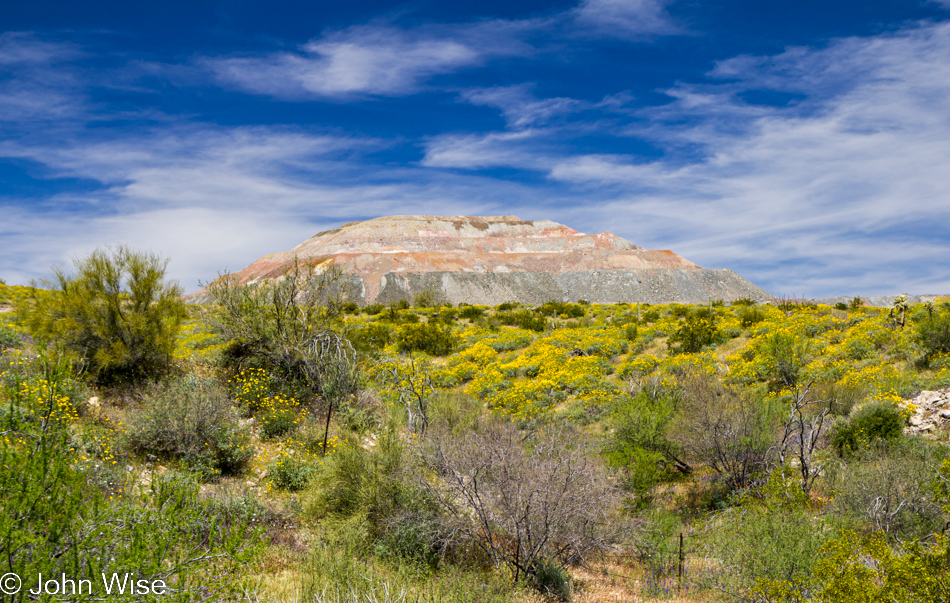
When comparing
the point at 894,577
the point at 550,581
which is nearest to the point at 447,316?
the point at 550,581

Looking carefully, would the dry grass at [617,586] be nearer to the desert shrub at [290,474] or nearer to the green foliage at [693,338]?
the desert shrub at [290,474]

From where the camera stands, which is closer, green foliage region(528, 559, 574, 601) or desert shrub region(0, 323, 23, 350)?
green foliage region(528, 559, 574, 601)

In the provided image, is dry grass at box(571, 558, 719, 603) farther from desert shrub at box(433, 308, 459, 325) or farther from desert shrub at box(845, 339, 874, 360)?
desert shrub at box(433, 308, 459, 325)

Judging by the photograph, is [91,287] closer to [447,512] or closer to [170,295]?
[170,295]

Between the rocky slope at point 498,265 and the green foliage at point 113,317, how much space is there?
147 ft

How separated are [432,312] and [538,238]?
Answer: 7693cm

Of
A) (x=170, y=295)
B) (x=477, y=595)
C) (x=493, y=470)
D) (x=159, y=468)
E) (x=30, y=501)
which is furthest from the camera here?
(x=170, y=295)

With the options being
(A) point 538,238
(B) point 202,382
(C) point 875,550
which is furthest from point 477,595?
(A) point 538,238

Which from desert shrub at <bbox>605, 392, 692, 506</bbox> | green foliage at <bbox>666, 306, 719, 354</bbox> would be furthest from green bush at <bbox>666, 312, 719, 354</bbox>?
desert shrub at <bbox>605, 392, 692, 506</bbox>

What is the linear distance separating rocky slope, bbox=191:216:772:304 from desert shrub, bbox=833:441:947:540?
55.3 m

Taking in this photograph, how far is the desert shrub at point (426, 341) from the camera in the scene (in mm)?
22562

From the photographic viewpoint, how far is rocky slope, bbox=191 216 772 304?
7412cm

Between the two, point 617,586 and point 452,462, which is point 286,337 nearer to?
point 452,462

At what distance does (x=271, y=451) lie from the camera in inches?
456
